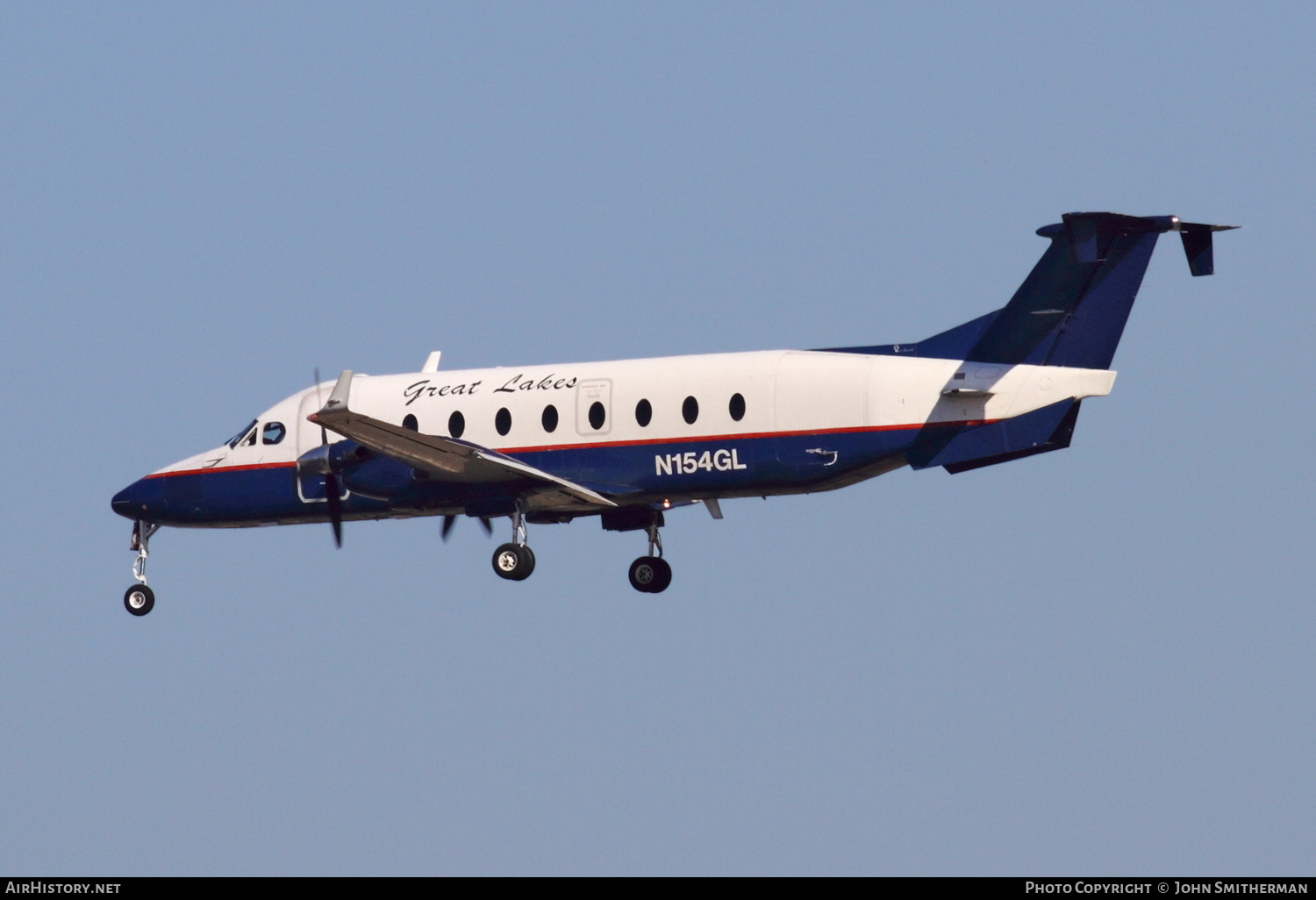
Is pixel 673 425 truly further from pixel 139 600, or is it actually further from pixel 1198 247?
pixel 139 600

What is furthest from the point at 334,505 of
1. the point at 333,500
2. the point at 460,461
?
the point at 460,461

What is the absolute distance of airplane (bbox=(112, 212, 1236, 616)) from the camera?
125ft

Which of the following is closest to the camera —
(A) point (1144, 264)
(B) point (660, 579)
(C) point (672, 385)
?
(A) point (1144, 264)

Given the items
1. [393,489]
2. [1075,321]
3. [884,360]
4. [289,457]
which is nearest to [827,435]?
[884,360]

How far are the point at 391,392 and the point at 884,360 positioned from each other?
34.1ft

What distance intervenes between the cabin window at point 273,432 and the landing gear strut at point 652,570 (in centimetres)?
778

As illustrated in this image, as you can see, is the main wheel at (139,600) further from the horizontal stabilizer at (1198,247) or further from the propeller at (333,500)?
the horizontal stabilizer at (1198,247)

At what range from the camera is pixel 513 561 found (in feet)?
136

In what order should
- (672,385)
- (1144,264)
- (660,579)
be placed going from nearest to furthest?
(1144,264)
(672,385)
(660,579)

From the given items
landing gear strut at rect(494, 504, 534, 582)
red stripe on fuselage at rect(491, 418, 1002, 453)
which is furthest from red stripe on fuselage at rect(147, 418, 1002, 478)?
landing gear strut at rect(494, 504, 534, 582)

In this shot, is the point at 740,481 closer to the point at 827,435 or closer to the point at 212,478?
Result: the point at 827,435

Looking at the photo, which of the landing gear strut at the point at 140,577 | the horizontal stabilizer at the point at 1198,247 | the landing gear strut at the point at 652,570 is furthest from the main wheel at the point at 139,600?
the horizontal stabilizer at the point at 1198,247

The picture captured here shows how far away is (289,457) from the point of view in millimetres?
44875

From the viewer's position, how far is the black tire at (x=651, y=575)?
43.8 meters
